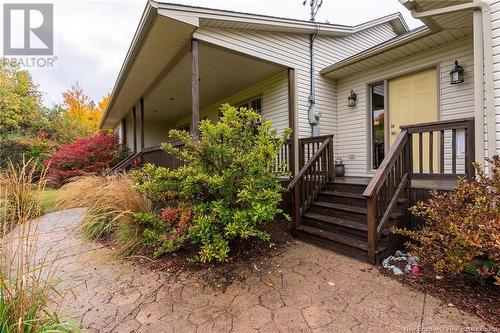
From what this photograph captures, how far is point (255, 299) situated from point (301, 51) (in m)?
5.44

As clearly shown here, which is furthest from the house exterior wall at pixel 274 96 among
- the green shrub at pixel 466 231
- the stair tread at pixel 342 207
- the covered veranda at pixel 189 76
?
the green shrub at pixel 466 231

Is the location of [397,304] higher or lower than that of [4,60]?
lower

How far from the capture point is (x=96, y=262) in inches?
129

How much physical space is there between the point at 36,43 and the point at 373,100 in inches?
393

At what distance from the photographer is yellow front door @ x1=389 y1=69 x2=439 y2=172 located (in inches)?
195

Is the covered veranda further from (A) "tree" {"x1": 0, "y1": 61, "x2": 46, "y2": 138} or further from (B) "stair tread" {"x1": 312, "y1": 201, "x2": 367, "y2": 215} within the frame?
(A) "tree" {"x1": 0, "y1": 61, "x2": 46, "y2": 138}

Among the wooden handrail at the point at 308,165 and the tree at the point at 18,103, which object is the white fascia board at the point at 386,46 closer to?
the wooden handrail at the point at 308,165

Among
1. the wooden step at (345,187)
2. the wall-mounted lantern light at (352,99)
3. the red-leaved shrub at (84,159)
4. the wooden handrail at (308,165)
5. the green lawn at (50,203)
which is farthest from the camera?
the red-leaved shrub at (84,159)

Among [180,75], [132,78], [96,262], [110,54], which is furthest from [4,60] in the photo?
[96,262]

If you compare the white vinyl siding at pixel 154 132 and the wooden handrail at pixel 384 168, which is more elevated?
the white vinyl siding at pixel 154 132

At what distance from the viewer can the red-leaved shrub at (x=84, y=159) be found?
8741 mm

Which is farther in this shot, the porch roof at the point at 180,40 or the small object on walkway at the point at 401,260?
the porch roof at the point at 180,40

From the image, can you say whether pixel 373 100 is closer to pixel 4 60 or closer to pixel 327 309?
pixel 327 309

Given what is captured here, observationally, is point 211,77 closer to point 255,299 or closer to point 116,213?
point 116,213
